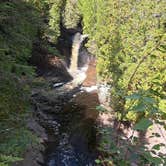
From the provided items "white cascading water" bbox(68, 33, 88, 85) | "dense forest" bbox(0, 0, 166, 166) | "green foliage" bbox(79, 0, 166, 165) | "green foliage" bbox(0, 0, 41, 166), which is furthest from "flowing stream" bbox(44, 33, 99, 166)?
"green foliage" bbox(0, 0, 41, 166)

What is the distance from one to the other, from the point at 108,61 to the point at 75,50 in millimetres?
8139

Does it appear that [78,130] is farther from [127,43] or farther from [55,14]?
[55,14]

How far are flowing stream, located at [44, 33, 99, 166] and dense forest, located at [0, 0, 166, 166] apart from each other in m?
1.14

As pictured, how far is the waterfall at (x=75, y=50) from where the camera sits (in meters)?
26.2

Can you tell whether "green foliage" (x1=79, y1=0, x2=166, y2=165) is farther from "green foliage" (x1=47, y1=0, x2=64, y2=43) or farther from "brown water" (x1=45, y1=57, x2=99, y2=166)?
"green foliage" (x1=47, y1=0, x2=64, y2=43)

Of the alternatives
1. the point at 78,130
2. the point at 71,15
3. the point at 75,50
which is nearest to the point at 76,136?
the point at 78,130

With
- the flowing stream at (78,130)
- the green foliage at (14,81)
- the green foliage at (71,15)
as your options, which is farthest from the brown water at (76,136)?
the green foliage at (71,15)

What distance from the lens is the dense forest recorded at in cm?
379

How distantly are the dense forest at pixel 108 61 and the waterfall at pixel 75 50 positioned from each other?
0.87 metres

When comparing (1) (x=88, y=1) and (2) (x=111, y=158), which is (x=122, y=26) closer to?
(1) (x=88, y=1)

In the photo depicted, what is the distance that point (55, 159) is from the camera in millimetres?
14797

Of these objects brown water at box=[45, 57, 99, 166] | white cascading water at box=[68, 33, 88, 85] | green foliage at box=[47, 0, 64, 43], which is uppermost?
green foliage at box=[47, 0, 64, 43]

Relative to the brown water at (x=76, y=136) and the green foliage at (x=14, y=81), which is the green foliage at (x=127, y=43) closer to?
the brown water at (x=76, y=136)

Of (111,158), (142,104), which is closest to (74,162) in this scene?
(111,158)
